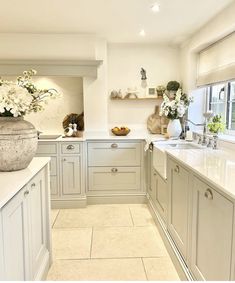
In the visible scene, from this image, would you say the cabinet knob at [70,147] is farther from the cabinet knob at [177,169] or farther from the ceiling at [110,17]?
the cabinet knob at [177,169]

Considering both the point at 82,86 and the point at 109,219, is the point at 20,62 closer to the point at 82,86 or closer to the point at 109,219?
the point at 82,86

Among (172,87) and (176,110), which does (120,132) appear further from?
(172,87)

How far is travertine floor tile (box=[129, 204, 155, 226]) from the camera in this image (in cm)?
327

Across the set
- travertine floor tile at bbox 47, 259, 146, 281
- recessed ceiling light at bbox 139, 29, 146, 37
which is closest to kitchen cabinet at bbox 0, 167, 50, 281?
travertine floor tile at bbox 47, 259, 146, 281

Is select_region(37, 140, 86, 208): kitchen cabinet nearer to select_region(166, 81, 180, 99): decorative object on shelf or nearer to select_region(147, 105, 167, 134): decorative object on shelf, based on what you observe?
select_region(147, 105, 167, 134): decorative object on shelf

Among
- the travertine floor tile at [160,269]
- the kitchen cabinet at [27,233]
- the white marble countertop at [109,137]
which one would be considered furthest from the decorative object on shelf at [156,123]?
the kitchen cabinet at [27,233]

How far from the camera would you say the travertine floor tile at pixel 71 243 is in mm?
2551

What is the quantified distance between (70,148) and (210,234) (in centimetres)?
245

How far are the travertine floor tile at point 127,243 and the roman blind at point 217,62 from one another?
1.92 meters

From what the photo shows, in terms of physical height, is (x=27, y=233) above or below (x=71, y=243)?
above

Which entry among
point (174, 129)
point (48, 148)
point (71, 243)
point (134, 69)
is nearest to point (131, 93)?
point (134, 69)

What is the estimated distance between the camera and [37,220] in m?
1.93

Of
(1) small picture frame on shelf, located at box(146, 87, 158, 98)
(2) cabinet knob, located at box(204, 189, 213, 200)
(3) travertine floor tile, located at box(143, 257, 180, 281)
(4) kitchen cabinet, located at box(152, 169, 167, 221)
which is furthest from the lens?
(1) small picture frame on shelf, located at box(146, 87, 158, 98)

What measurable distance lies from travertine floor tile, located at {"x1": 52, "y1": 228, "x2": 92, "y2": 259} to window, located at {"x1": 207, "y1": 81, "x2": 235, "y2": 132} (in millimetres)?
2113
